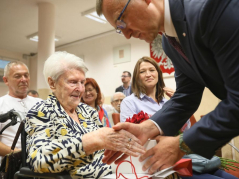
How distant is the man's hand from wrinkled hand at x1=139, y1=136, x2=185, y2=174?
0.18 metres

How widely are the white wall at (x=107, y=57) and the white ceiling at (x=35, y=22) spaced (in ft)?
1.22

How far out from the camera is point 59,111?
1571 millimetres

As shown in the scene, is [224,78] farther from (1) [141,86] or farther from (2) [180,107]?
(1) [141,86]

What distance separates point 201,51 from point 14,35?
866 cm

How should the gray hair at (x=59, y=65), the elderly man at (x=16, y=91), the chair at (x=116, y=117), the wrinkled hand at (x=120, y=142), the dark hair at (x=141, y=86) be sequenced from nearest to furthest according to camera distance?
1. the wrinkled hand at (x=120, y=142)
2. the gray hair at (x=59, y=65)
3. the dark hair at (x=141, y=86)
4. the elderly man at (x=16, y=91)
5. the chair at (x=116, y=117)

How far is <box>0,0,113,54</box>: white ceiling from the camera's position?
20.0ft

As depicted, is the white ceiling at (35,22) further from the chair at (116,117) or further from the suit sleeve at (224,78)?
the suit sleeve at (224,78)

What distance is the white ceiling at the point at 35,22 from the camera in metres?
6.09

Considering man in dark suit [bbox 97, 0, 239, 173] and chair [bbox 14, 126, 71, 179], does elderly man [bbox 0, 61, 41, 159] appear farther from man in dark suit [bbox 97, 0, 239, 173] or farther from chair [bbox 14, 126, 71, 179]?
man in dark suit [bbox 97, 0, 239, 173]

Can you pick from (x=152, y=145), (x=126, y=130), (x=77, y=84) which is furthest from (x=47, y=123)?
(x=152, y=145)

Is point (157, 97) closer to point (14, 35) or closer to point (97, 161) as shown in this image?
point (97, 161)

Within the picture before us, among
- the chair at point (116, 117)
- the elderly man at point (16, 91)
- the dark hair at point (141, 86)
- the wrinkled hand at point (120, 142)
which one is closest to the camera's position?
the wrinkled hand at point (120, 142)

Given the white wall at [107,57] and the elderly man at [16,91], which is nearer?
the elderly man at [16,91]

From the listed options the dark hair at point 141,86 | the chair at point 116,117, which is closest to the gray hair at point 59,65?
the dark hair at point 141,86
